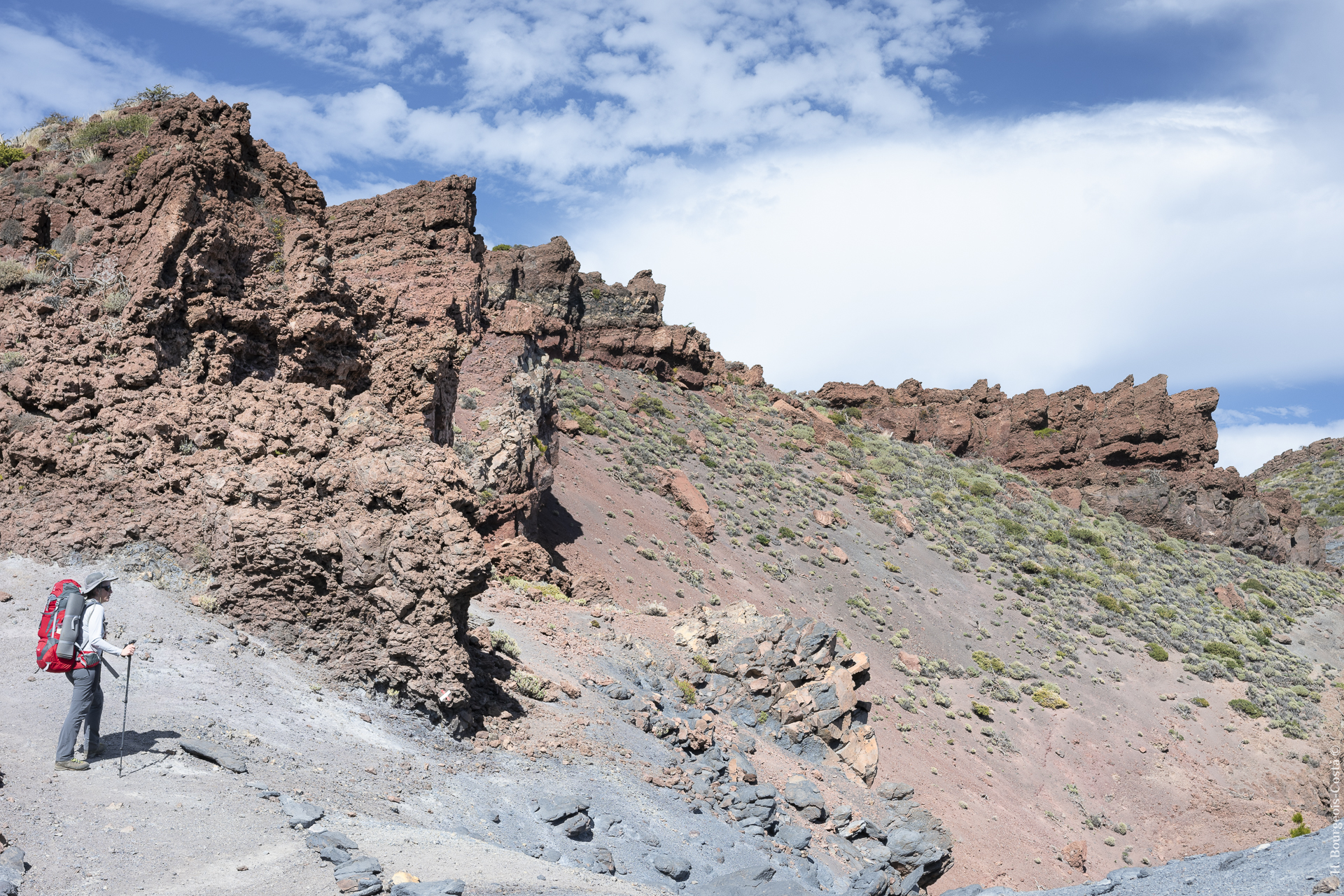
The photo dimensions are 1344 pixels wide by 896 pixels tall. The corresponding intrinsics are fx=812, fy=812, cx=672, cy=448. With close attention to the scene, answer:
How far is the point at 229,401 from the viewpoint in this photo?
9.04m

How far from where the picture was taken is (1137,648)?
1168 inches

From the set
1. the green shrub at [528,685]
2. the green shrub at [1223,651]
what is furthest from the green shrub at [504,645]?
the green shrub at [1223,651]

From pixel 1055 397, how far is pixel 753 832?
159ft

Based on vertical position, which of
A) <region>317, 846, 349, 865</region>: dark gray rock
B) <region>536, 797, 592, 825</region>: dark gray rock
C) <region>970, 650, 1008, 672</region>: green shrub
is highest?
<region>317, 846, 349, 865</region>: dark gray rock

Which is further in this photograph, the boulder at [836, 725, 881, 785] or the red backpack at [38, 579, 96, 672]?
the boulder at [836, 725, 881, 785]

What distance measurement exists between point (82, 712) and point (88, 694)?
12 centimetres

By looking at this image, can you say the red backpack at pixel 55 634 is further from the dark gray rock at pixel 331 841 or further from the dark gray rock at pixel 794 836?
the dark gray rock at pixel 794 836

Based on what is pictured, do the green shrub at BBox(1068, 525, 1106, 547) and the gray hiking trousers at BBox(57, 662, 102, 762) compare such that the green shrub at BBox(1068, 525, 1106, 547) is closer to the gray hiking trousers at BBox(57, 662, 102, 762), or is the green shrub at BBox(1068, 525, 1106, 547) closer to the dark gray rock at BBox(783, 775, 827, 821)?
the dark gray rock at BBox(783, 775, 827, 821)

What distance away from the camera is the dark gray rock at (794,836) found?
11070mm

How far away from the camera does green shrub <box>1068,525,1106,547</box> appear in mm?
39344

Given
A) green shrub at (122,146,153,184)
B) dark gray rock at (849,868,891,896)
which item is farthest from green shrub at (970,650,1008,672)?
green shrub at (122,146,153,184)

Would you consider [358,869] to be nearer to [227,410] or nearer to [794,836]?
[227,410]

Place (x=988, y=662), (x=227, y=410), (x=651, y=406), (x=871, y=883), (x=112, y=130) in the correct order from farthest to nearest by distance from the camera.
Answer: (x=651, y=406)
(x=988, y=662)
(x=871, y=883)
(x=112, y=130)
(x=227, y=410)

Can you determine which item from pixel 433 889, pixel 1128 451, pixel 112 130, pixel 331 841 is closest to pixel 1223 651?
pixel 1128 451
